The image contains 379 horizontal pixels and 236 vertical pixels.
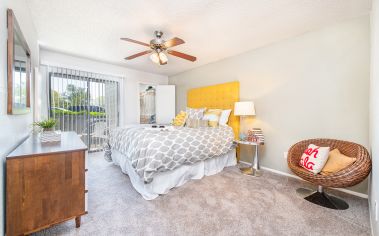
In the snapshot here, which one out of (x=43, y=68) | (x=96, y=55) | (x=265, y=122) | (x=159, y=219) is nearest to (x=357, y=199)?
(x=265, y=122)

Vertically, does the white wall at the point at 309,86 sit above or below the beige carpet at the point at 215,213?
above

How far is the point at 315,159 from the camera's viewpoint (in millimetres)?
2049

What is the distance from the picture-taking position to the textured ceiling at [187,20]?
2.04 m

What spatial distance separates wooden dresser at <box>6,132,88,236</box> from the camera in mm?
1216

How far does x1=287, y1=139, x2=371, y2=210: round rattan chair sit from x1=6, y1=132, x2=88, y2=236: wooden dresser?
2.43 metres

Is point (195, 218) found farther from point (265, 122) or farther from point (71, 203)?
point (265, 122)

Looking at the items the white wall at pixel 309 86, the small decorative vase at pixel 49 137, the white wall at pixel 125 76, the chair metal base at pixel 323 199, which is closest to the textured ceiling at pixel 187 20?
the white wall at pixel 309 86

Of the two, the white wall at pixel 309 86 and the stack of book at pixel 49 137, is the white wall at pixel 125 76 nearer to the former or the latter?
the stack of book at pixel 49 137

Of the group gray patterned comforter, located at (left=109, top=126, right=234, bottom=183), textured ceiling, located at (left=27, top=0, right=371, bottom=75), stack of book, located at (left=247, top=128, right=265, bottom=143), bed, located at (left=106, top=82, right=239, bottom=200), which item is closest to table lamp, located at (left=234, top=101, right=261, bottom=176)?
stack of book, located at (left=247, top=128, right=265, bottom=143)

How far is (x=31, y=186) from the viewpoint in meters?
1.28

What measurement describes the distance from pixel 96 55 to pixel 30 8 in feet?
5.60

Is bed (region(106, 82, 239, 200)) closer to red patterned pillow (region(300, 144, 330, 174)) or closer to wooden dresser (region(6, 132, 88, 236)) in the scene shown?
wooden dresser (region(6, 132, 88, 236))

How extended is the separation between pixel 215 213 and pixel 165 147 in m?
0.97

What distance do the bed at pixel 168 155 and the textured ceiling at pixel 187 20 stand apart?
1.24 m
